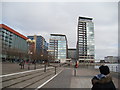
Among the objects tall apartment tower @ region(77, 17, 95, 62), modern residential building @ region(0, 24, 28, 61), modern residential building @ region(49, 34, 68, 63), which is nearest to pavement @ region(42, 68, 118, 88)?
modern residential building @ region(0, 24, 28, 61)

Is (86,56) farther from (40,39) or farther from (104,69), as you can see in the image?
(104,69)

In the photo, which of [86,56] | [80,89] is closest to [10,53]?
[80,89]

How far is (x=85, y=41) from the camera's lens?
133000 mm

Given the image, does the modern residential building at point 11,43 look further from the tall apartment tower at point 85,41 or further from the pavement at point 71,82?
the pavement at point 71,82

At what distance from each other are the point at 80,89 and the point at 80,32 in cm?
12702

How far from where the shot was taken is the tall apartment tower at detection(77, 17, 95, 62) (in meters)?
130

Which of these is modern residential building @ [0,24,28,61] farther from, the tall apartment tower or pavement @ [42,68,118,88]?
pavement @ [42,68,118,88]

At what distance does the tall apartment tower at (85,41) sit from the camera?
130 m

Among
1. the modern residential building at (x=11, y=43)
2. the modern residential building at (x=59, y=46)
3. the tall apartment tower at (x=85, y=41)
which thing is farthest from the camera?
the modern residential building at (x=59, y=46)

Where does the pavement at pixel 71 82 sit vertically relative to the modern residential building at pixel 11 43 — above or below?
below

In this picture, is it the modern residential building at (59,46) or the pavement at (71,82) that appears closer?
the pavement at (71,82)

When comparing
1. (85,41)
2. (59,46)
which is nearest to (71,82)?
(85,41)

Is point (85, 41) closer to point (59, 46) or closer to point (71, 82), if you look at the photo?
point (59, 46)

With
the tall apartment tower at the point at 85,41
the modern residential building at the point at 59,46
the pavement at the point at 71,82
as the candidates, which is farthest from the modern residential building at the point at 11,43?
the pavement at the point at 71,82
